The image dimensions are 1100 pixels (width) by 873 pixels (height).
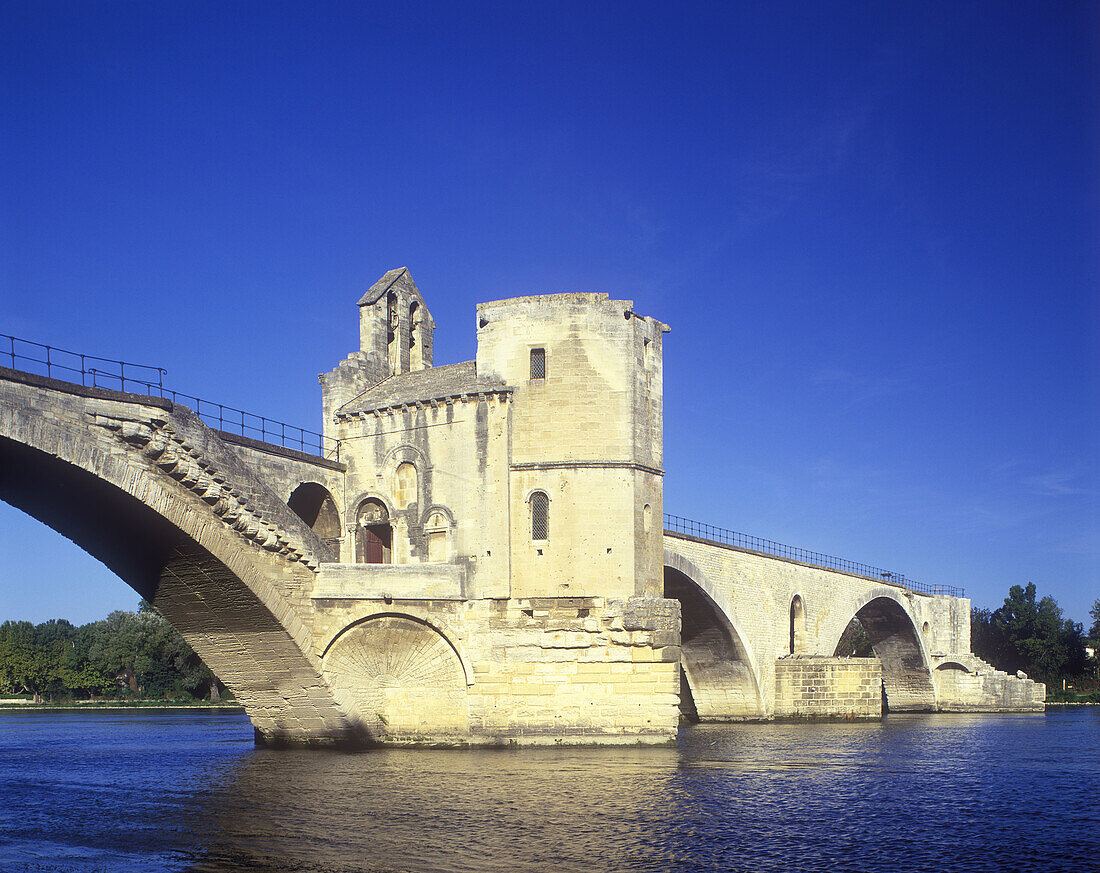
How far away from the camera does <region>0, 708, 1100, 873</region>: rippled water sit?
13570 millimetres

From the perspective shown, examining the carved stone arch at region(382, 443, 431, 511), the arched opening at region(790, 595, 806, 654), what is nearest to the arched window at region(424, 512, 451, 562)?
the carved stone arch at region(382, 443, 431, 511)

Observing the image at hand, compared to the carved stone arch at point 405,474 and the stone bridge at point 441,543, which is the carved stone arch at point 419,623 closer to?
the stone bridge at point 441,543

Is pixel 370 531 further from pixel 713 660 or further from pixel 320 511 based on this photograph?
pixel 713 660

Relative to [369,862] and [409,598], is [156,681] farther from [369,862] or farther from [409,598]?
[369,862]

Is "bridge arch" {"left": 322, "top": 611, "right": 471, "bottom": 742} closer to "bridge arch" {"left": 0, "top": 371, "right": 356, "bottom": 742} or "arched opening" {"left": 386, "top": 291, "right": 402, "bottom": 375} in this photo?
"bridge arch" {"left": 0, "top": 371, "right": 356, "bottom": 742}

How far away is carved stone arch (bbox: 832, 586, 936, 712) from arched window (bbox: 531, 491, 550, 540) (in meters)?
33.5

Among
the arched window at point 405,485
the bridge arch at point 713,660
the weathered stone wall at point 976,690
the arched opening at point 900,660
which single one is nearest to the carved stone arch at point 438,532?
the arched window at point 405,485

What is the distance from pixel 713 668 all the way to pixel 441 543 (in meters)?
18.1

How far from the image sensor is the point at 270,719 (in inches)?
1082

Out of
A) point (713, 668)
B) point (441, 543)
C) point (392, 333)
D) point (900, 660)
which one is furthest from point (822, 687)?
point (392, 333)

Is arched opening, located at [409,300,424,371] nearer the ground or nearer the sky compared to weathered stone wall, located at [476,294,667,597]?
nearer the sky

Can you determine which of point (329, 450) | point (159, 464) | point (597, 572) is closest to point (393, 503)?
point (329, 450)

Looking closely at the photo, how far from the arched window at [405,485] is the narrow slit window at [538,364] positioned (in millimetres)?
3941

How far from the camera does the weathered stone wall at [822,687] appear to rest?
140 feet
